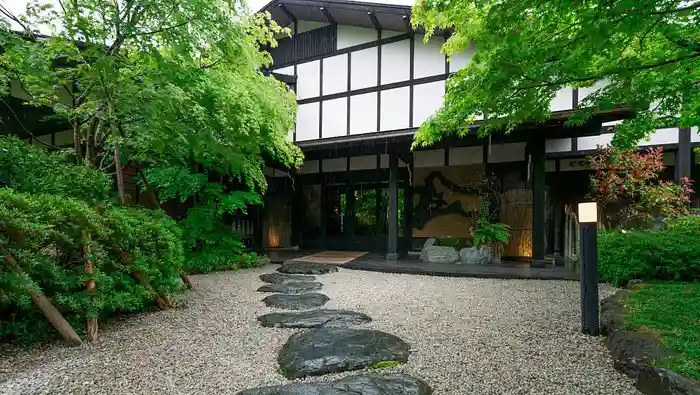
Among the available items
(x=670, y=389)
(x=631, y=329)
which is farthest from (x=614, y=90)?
(x=670, y=389)

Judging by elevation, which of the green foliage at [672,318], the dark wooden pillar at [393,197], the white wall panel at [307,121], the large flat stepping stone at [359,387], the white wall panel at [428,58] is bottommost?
the large flat stepping stone at [359,387]

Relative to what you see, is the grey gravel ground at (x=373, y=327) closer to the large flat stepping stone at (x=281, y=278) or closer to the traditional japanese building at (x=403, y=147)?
the large flat stepping stone at (x=281, y=278)

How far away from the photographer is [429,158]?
983 centimetres

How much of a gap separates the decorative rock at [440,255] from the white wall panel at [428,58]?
4.49 meters

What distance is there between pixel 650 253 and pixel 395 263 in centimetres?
480

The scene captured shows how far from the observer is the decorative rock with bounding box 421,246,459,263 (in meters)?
8.45

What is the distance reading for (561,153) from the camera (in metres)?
8.41

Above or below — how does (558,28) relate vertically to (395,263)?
above

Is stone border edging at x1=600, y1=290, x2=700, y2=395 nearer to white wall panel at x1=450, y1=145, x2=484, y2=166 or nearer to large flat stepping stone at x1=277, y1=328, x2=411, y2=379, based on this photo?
large flat stepping stone at x1=277, y1=328, x2=411, y2=379

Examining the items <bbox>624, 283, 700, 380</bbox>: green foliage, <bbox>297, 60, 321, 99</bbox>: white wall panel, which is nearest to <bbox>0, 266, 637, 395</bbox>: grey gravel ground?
<bbox>624, 283, 700, 380</bbox>: green foliage

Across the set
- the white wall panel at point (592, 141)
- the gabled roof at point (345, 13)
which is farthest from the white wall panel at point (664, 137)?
the gabled roof at point (345, 13)

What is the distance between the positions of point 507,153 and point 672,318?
6.11 meters

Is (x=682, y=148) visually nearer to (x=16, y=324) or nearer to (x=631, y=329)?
(x=631, y=329)

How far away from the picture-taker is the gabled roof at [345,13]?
8.46 metres
